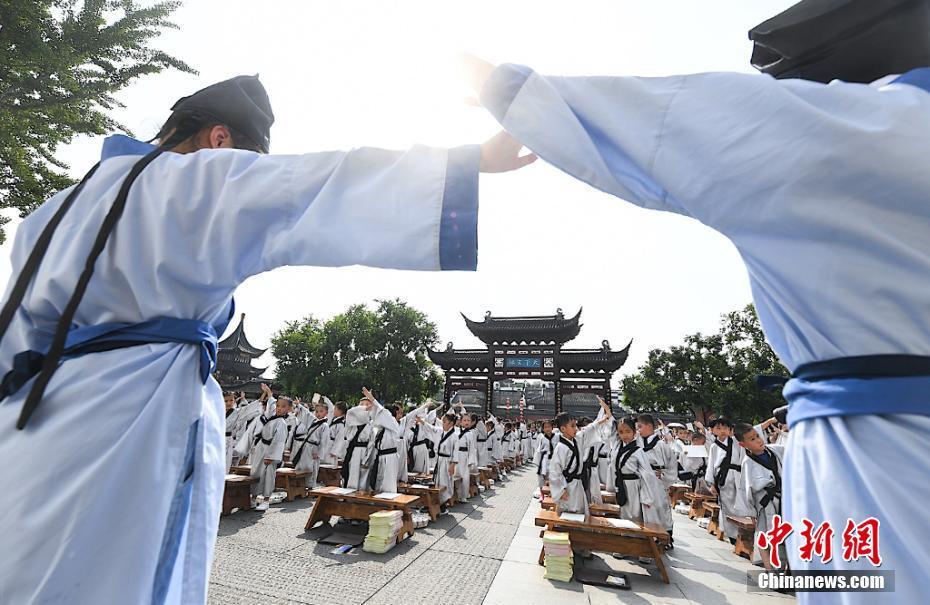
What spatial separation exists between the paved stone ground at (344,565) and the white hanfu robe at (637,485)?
86.4 inches

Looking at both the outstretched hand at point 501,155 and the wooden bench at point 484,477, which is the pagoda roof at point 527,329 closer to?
the wooden bench at point 484,477

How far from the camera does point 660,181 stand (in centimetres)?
99

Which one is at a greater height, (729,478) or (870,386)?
(870,386)

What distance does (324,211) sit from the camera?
1089mm

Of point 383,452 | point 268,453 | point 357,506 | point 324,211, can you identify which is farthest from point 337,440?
point 324,211

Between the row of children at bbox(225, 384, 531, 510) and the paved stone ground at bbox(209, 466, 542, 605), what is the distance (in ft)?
4.05

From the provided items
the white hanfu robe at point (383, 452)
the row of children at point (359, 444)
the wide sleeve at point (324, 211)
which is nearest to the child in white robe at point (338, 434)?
the row of children at point (359, 444)

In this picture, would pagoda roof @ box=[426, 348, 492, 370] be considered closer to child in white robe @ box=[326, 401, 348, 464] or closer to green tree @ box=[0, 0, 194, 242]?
child in white robe @ box=[326, 401, 348, 464]

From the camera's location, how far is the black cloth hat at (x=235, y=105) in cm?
157

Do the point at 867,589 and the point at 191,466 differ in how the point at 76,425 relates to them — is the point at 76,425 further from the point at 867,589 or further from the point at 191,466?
the point at 867,589

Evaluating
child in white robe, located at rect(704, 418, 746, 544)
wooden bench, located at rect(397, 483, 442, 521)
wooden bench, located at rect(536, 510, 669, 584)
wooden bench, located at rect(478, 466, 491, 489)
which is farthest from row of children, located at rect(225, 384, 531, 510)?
child in white robe, located at rect(704, 418, 746, 544)

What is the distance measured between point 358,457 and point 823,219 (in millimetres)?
8650

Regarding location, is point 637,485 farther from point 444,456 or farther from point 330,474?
point 330,474

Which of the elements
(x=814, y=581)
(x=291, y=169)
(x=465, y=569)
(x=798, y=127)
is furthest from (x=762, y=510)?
(x=291, y=169)
